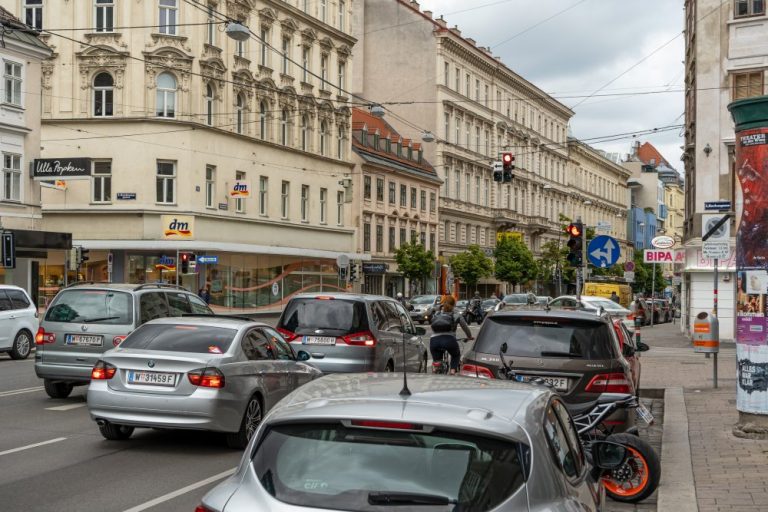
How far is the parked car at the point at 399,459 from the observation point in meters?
3.80

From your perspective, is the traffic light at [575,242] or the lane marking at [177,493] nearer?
the lane marking at [177,493]

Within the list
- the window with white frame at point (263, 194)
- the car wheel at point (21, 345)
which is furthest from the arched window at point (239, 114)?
the car wheel at point (21, 345)

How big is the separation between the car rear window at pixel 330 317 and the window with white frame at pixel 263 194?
3749 centimetres

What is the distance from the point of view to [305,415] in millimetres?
4074

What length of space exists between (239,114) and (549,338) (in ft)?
140

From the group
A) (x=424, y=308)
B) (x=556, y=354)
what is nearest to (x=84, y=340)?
(x=556, y=354)

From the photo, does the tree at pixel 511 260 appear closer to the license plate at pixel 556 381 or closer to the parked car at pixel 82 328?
the parked car at pixel 82 328

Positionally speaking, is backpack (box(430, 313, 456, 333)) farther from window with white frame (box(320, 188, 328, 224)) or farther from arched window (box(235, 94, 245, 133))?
window with white frame (box(320, 188, 328, 224))

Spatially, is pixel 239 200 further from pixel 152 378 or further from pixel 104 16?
pixel 152 378

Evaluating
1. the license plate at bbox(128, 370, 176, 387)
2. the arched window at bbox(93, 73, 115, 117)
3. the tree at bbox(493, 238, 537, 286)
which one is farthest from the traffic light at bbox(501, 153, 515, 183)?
the tree at bbox(493, 238, 537, 286)

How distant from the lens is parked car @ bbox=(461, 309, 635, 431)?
992cm

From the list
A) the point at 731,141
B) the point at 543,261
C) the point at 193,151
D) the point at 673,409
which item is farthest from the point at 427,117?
the point at 673,409

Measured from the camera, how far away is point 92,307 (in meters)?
15.4

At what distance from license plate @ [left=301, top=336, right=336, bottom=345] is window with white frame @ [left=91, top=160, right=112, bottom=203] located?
108 feet
